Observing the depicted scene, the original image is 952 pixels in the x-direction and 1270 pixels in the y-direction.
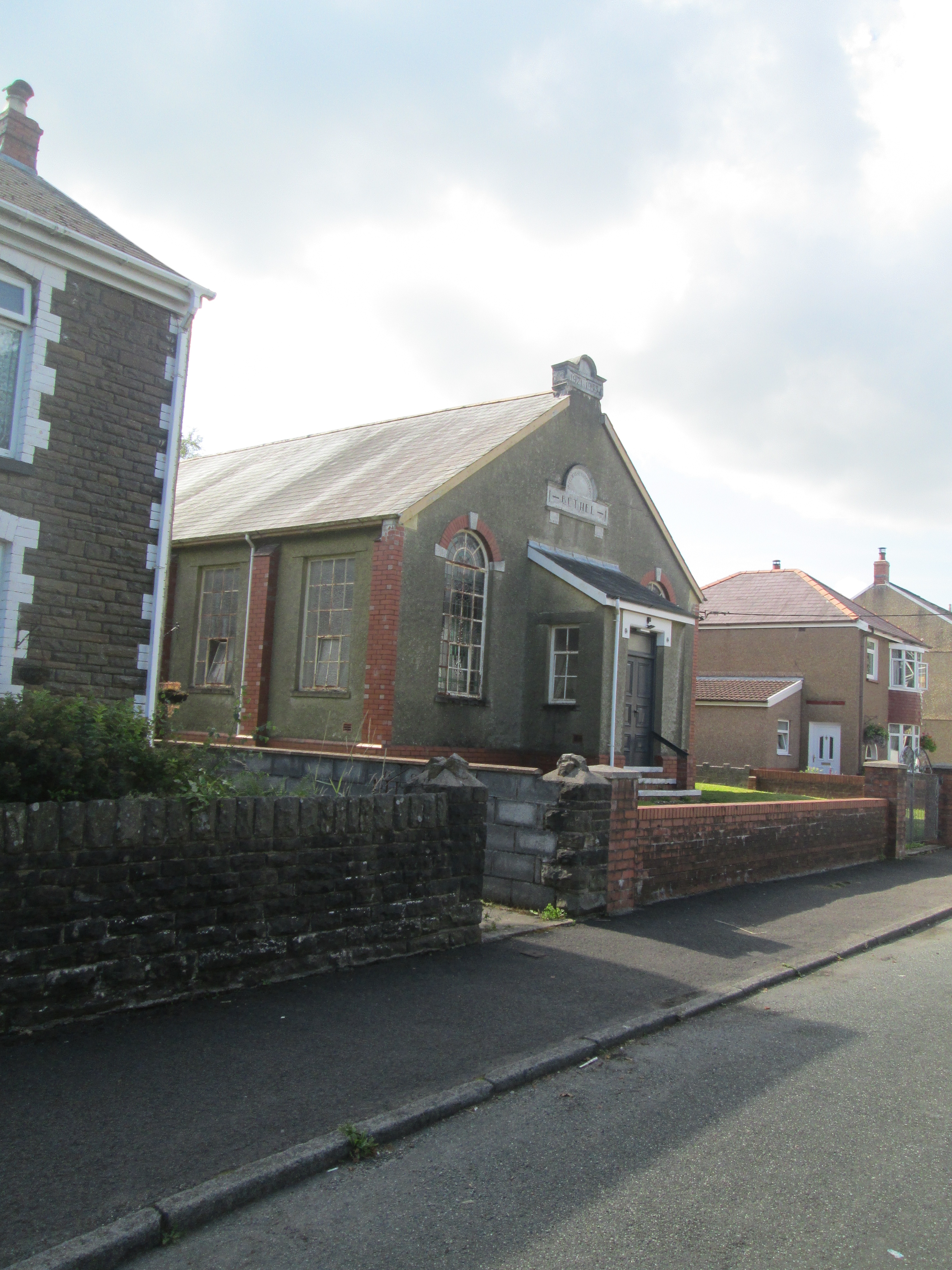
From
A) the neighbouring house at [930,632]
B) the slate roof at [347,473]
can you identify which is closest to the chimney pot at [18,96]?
the slate roof at [347,473]

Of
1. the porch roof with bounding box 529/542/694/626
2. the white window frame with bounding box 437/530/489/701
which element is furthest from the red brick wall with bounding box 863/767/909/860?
the white window frame with bounding box 437/530/489/701

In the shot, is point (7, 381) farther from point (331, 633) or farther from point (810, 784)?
point (810, 784)

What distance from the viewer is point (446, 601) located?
594 inches

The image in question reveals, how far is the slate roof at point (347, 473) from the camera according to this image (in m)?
15.1

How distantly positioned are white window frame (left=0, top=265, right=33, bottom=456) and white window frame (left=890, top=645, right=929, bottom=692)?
1264 inches

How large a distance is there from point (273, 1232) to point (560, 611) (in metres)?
13.3

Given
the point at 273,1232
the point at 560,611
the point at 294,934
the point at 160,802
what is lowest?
the point at 273,1232

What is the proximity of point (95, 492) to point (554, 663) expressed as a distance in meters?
8.35

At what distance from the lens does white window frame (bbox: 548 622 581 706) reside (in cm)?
1609

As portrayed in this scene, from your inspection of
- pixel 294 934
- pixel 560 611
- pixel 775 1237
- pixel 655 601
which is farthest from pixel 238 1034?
pixel 655 601

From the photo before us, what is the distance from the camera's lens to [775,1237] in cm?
366

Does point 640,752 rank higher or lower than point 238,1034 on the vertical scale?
higher

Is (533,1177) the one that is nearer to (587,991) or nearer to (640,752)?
(587,991)

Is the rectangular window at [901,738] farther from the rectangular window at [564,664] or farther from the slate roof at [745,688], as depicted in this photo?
the rectangular window at [564,664]
